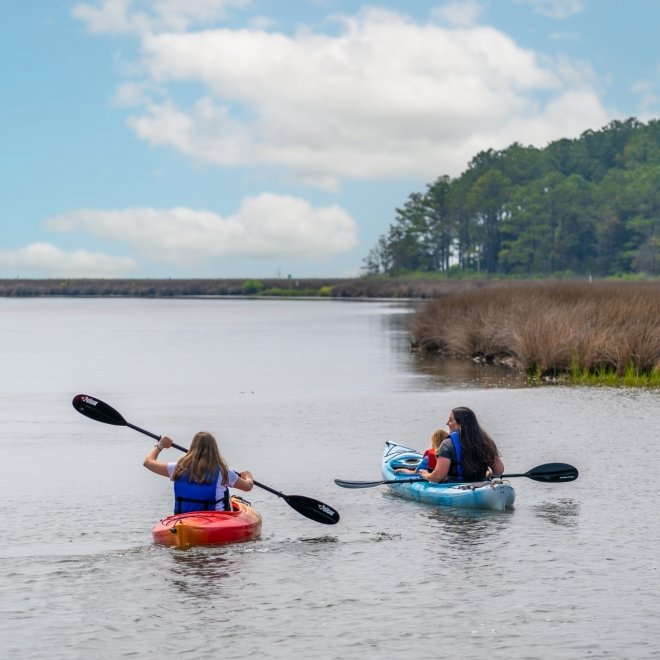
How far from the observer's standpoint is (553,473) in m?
14.1

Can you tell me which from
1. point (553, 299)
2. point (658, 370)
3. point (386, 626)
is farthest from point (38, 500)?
point (553, 299)

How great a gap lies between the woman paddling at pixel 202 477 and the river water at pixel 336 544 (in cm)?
51

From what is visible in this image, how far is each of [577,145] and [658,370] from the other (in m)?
142

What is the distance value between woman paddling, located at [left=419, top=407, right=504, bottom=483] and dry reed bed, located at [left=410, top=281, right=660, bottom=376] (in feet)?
45.0

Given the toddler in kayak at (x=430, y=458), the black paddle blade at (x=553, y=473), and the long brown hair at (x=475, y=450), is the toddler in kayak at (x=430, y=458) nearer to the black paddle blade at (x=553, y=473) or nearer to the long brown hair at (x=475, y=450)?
the long brown hair at (x=475, y=450)

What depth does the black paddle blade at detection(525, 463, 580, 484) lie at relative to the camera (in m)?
14.1

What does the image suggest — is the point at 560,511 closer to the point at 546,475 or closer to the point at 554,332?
the point at 546,475

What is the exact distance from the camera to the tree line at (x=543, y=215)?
419ft

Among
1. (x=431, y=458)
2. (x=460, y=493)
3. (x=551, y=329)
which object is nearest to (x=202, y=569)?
(x=460, y=493)

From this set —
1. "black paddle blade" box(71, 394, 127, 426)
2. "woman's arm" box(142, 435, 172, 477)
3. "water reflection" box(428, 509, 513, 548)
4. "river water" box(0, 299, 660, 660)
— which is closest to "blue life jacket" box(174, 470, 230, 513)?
"woman's arm" box(142, 435, 172, 477)

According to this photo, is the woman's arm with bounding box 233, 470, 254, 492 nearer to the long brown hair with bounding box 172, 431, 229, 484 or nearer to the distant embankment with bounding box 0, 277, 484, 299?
the long brown hair with bounding box 172, 431, 229, 484

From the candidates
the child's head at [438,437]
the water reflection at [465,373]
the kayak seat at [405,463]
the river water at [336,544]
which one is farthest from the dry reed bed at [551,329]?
the child's head at [438,437]

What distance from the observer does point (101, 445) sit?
19.2m

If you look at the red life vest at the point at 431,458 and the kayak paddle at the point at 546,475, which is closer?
the kayak paddle at the point at 546,475
